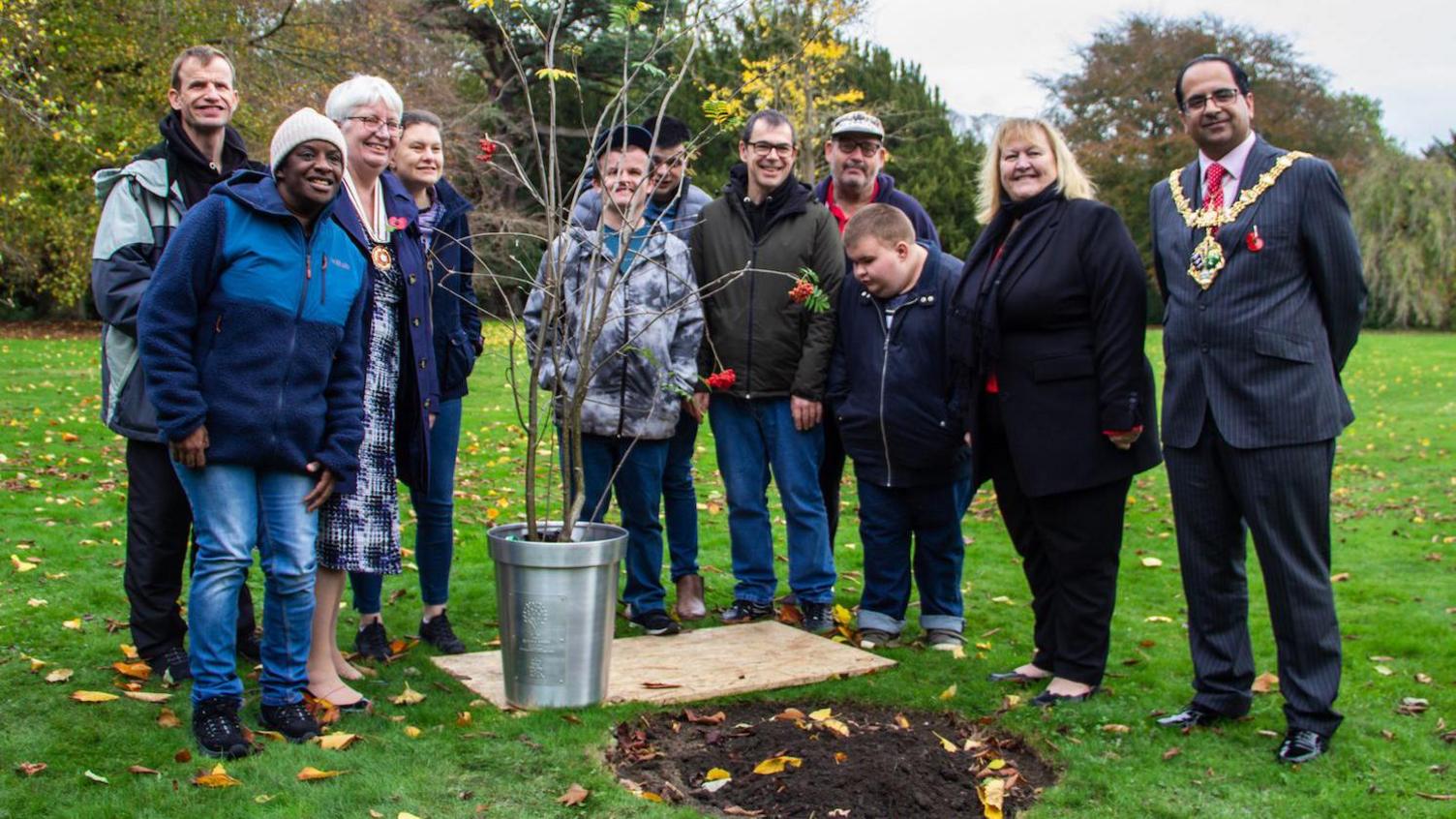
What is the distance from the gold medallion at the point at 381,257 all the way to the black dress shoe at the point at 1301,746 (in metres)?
3.49

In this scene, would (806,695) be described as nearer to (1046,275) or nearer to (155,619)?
(1046,275)

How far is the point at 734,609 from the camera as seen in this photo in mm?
5910

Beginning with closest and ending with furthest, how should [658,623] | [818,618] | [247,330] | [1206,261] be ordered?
[247,330], [1206,261], [658,623], [818,618]

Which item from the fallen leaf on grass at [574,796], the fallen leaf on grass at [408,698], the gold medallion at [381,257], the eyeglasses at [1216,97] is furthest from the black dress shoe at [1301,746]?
the gold medallion at [381,257]

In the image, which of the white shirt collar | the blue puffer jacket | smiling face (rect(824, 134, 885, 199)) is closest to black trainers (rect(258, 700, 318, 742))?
the blue puffer jacket

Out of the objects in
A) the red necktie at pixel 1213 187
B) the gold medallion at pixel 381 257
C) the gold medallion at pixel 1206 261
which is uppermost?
the red necktie at pixel 1213 187

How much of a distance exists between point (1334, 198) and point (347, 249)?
3249 millimetres

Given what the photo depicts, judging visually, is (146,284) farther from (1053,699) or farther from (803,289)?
(1053,699)

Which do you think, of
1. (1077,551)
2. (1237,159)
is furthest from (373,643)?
(1237,159)

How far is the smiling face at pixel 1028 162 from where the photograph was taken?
15.3 ft

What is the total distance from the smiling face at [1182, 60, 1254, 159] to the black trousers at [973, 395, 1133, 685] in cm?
122

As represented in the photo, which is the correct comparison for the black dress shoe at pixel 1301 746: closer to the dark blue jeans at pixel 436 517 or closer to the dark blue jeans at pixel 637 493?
the dark blue jeans at pixel 637 493

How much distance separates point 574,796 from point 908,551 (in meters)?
2.45

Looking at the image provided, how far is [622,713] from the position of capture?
4383 mm
